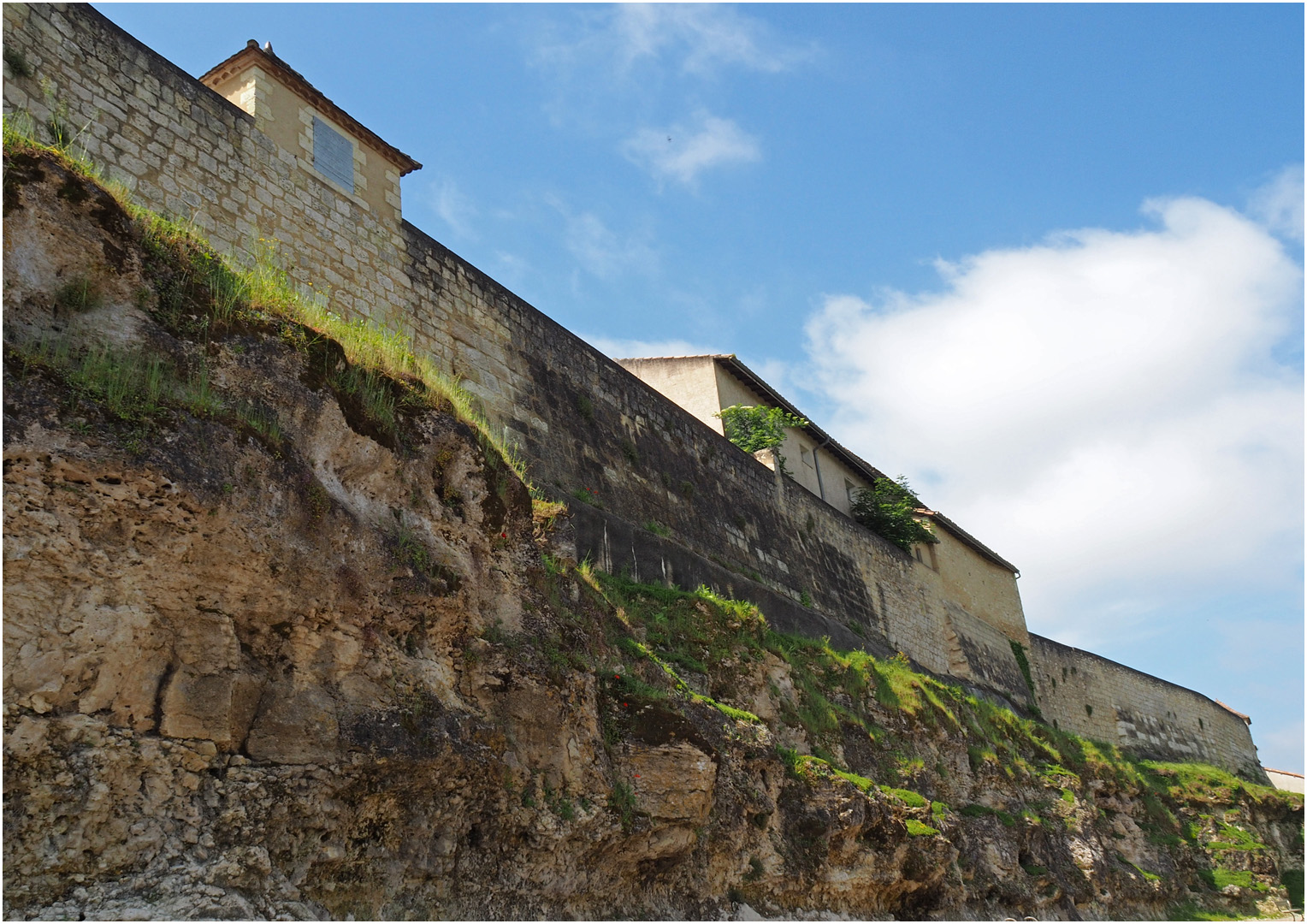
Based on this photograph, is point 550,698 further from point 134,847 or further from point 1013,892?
point 1013,892

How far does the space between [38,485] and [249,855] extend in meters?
1.78

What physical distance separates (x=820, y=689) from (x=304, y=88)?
8.28 m

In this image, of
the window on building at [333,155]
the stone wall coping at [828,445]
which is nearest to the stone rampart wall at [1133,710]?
the stone wall coping at [828,445]

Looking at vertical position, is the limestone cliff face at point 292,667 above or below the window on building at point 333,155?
below

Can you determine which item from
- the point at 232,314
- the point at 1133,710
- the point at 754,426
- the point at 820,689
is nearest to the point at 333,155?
the point at 232,314

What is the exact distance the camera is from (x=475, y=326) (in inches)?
460

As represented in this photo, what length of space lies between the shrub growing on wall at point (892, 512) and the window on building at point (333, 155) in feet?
49.3

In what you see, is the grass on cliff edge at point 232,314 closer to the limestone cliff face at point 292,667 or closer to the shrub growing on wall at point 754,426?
the limestone cliff face at point 292,667

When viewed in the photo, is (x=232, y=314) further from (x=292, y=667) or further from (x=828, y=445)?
(x=828, y=445)

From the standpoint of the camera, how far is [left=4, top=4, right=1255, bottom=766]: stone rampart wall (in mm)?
8359

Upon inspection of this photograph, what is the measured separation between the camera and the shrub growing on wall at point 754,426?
19.3m

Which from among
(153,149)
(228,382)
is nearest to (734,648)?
(228,382)

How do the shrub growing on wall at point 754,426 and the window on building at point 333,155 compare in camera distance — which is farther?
the shrub growing on wall at point 754,426

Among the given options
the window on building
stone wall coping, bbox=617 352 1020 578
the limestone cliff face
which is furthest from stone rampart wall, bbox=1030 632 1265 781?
the window on building
